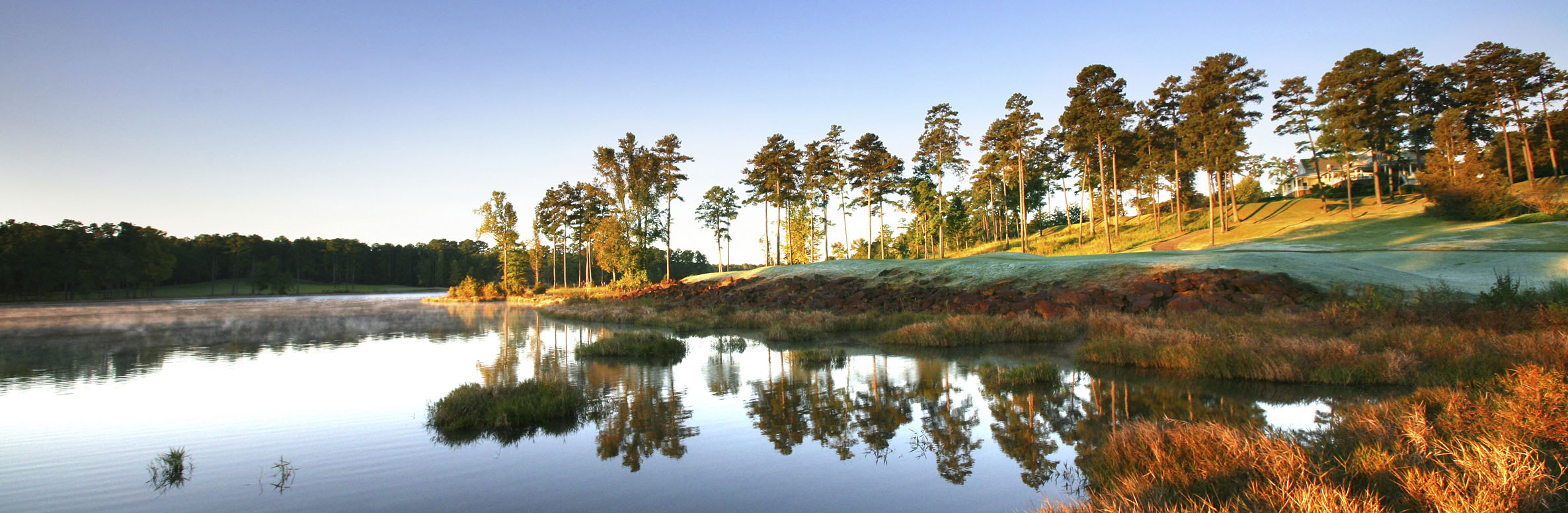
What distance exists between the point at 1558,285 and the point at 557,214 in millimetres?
72776

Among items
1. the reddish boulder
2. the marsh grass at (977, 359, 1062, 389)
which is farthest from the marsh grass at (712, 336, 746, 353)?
the reddish boulder

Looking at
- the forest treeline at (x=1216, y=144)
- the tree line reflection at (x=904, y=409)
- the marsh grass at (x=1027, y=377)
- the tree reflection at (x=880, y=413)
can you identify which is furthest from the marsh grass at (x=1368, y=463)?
the forest treeline at (x=1216, y=144)

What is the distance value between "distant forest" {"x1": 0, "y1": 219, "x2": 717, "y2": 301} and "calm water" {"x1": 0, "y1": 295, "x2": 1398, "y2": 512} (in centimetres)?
4469

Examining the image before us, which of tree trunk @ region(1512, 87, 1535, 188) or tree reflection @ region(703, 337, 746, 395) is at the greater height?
tree trunk @ region(1512, 87, 1535, 188)

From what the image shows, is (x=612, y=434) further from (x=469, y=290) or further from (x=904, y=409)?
(x=469, y=290)

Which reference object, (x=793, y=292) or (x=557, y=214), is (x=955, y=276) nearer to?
(x=793, y=292)

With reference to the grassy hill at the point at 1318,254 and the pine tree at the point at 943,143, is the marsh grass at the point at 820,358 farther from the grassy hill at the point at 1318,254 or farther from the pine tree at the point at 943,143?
the pine tree at the point at 943,143

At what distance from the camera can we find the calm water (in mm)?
6160

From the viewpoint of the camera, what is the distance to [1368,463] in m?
4.64

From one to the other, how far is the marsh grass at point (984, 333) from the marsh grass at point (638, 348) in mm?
5812

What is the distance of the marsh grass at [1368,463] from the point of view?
12.3 ft

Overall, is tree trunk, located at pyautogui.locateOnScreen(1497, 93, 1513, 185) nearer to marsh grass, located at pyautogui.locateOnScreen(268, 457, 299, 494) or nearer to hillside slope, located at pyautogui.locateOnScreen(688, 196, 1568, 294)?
hillside slope, located at pyautogui.locateOnScreen(688, 196, 1568, 294)

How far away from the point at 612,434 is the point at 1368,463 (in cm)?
764

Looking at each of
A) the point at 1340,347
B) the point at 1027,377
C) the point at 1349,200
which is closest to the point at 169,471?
the point at 1027,377
